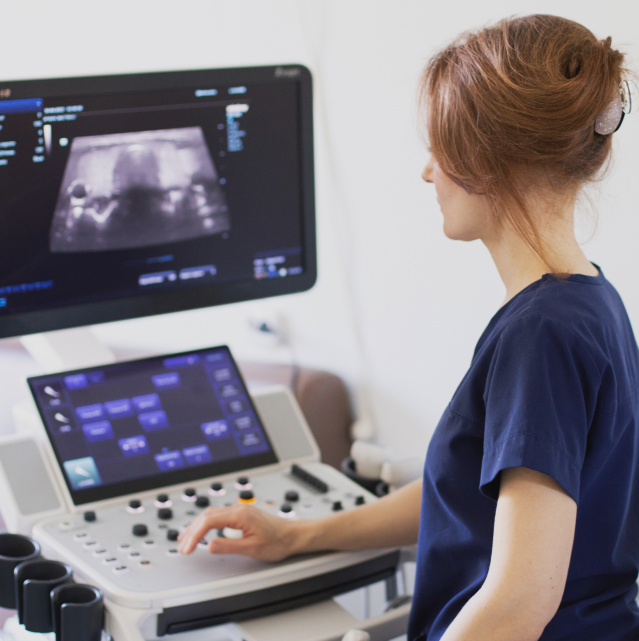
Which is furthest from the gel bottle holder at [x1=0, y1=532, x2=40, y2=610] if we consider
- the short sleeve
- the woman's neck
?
the woman's neck

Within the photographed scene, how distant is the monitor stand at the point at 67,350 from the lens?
158 cm

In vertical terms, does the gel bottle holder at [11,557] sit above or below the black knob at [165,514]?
above

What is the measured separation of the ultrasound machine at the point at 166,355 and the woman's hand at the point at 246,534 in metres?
0.02

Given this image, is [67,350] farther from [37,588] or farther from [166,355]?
[37,588]

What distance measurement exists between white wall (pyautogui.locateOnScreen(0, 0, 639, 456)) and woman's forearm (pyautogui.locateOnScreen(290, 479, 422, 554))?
58 cm

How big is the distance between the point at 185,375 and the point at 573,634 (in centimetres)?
78

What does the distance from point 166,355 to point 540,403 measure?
2.61 ft

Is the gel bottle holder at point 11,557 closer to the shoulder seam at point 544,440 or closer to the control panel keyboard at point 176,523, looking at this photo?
the control panel keyboard at point 176,523

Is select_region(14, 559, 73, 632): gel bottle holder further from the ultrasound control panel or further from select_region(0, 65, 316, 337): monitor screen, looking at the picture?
select_region(0, 65, 316, 337): monitor screen

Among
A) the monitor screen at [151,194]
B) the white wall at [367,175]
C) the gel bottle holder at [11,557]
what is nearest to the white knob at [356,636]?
the gel bottle holder at [11,557]

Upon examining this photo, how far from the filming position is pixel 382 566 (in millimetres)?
1357

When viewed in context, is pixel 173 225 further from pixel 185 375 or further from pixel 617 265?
pixel 617 265

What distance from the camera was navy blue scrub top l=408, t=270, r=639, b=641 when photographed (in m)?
0.93

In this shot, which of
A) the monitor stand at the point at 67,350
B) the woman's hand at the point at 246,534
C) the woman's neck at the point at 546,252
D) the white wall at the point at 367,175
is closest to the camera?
the woman's neck at the point at 546,252
